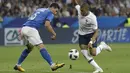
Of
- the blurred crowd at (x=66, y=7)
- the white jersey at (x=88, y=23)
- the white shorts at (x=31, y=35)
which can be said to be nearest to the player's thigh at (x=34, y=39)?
the white shorts at (x=31, y=35)

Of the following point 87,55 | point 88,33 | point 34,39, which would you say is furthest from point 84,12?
point 34,39

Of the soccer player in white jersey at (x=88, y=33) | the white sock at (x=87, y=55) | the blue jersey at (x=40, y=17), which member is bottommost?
the white sock at (x=87, y=55)

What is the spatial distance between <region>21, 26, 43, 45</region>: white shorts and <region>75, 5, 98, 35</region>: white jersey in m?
1.56

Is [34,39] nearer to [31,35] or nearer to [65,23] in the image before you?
[31,35]

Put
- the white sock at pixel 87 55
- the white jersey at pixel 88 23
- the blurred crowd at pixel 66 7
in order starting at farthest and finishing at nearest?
the blurred crowd at pixel 66 7, the white jersey at pixel 88 23, the white sock at pixel 87 55

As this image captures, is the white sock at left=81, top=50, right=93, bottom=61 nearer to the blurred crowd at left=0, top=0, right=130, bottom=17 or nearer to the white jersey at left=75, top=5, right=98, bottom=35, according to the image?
the white jersey at left=75, top=5, right=98, bottom=35

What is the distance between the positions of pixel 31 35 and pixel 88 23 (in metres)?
1.90

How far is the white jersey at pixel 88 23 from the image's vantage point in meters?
15.1

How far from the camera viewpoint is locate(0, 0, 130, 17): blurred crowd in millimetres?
33375

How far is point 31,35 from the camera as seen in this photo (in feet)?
48.0

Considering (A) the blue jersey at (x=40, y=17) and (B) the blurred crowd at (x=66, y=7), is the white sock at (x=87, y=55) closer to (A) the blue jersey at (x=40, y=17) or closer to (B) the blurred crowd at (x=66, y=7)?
(A) the blue jersey at (x=40, y=17)

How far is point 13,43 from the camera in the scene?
30172 mm

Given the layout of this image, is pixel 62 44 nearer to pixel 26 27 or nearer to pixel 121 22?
pixel 121 22

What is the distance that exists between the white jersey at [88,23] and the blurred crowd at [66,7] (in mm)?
16074
